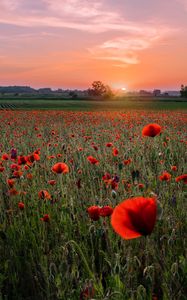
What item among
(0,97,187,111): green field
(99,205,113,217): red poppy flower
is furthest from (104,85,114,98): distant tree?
(99,205,113,217): red poppy flower

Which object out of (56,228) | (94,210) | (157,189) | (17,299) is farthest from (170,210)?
(17,299)

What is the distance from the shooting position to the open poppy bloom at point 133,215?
138cm

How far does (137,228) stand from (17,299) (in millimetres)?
1675

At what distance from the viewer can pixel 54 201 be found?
3828 mm

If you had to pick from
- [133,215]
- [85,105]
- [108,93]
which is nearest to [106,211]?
[133,215]

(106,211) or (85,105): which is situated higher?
(85,105)

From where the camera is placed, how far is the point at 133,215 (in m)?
1.38

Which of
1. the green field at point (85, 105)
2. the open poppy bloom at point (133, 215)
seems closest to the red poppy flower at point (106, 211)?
the open poppy bloom at point (133, 215)

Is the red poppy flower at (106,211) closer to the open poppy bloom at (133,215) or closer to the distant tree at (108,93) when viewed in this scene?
the open poppy bloom at (133,215)

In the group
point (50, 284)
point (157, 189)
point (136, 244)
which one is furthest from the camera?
point (157, 189)

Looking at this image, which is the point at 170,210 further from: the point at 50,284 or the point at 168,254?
the point at 50,284

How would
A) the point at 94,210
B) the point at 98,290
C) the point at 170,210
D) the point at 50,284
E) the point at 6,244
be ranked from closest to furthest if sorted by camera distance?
the point at 98,290 → the point at 94,210 → the point at 50,284 → the point at 6,244 → the point at 170,210

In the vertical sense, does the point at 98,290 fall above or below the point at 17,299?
above

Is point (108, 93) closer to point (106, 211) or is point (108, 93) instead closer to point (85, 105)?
point (85, 105)
